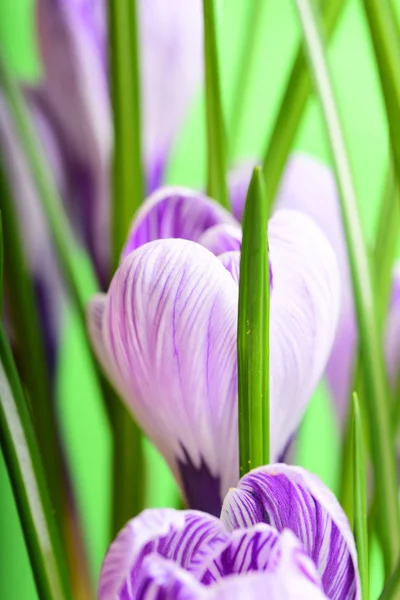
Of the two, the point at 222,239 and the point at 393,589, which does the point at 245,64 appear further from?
the point at 393,589

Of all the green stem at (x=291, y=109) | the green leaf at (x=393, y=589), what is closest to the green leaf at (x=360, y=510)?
the green leaf at (x=393, y=589)

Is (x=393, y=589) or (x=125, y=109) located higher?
(x=125, y=109)

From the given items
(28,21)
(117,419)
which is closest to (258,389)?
(117,419)

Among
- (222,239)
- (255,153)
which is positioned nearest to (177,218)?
(222,239)

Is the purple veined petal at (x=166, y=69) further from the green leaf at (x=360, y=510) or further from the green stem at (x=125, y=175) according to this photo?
the green leaf at (x=360, y=510)

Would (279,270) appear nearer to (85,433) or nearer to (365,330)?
(365,330)

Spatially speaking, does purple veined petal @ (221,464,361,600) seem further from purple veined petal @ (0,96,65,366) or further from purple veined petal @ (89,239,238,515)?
purple veined petal @ (0,96,65,366)

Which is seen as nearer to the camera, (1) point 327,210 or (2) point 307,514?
(2) point 307,514
